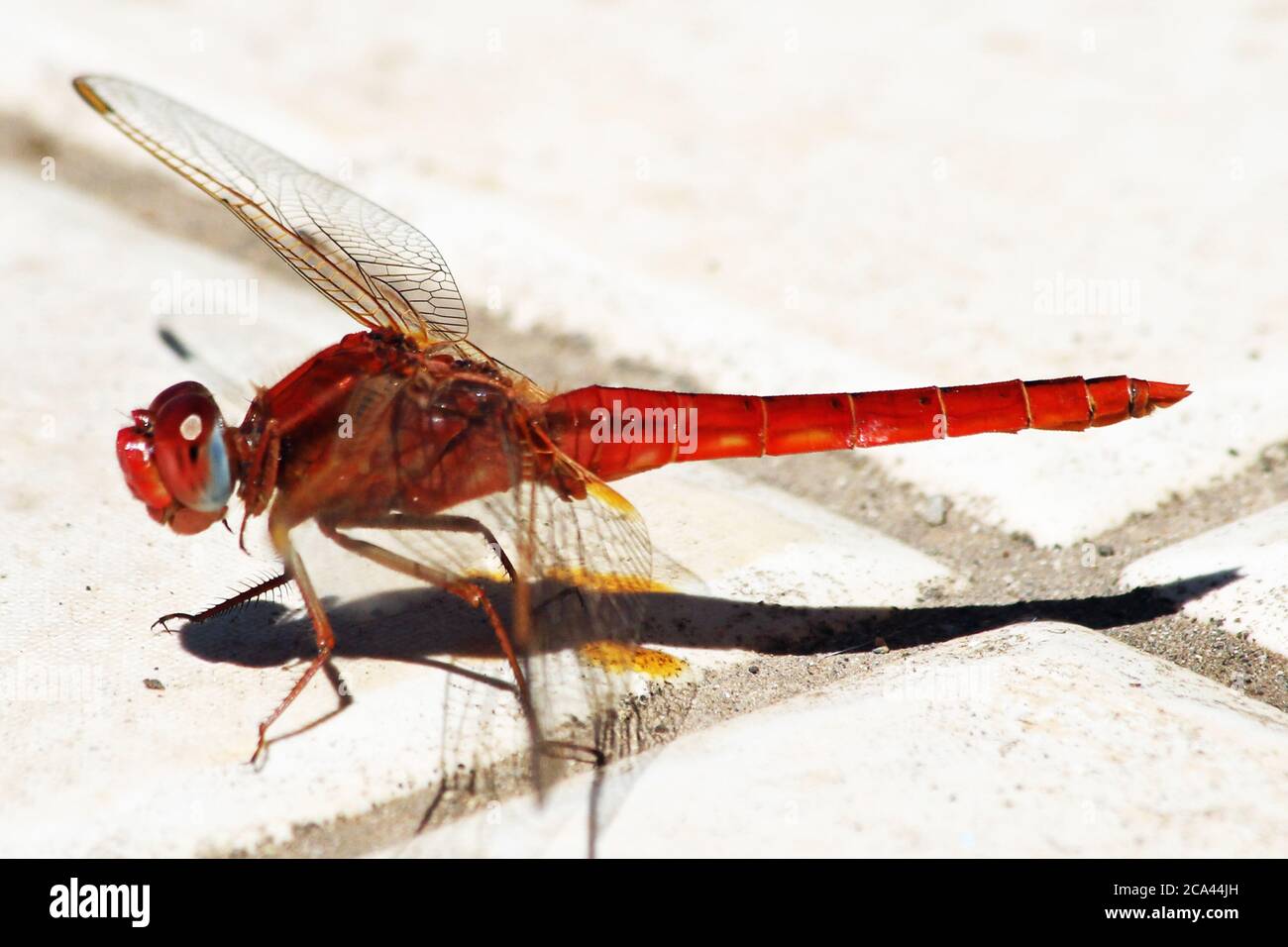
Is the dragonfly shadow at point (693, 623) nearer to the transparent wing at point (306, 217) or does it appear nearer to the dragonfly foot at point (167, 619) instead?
the dragonfly foot at point (167, 619)

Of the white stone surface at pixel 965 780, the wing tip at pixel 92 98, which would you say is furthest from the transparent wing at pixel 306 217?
the white stone surface at pixel 965 780

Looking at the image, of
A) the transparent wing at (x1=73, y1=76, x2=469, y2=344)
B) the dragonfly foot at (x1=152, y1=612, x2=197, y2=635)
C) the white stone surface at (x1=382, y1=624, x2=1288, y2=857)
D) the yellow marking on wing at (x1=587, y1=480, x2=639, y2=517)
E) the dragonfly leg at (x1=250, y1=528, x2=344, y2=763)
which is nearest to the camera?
the white stone surface at (x1=382, y1=624, x2=1288, y2=857)

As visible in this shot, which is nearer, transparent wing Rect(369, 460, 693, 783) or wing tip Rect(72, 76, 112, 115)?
transparent wing Rect(369, 460, 693, 783)

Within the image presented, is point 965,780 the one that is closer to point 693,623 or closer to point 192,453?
point 693,623

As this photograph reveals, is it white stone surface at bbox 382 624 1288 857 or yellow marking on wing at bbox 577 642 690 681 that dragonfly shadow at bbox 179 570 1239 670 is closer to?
yellow marking on wing at bbox 577 642 690 681

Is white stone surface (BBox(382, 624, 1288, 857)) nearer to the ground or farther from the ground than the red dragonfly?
nearer to the ground

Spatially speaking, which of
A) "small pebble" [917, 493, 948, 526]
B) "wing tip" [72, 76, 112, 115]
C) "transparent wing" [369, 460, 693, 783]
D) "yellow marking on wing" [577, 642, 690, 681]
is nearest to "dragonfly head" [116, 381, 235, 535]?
"transparent wing" [369, 460, 693, 783]

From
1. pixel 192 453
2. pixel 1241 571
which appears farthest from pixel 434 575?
pixel 1241 571

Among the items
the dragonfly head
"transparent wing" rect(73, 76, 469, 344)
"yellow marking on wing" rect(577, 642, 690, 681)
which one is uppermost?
"transparent wing" rect(73, 76, 469, 344)
